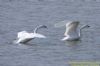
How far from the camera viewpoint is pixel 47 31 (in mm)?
28188

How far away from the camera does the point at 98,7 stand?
34.7 m

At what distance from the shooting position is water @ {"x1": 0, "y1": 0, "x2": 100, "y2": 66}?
23.4 m

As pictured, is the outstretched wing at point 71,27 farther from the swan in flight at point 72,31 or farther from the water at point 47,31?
the water at point 47,31

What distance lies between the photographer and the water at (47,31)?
2342 centimetres

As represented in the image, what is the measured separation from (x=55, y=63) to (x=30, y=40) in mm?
3705

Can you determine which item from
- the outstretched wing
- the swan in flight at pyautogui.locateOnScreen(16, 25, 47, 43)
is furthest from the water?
the outstretched wing

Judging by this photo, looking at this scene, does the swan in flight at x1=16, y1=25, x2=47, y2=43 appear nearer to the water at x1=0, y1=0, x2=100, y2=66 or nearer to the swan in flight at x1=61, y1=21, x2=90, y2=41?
the water at x1=0, y1=0, x2=100, y2=66

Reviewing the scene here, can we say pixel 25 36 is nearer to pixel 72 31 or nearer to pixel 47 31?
pixel 72 31

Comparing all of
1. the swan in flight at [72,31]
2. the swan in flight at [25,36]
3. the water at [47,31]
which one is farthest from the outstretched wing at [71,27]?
the swan in flight at [25,36]

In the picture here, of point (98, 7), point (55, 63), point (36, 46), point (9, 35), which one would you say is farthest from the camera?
point (98, 7)

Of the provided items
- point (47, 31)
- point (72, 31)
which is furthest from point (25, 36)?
point (47, 31)

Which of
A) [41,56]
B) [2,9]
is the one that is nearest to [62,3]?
[2,9]

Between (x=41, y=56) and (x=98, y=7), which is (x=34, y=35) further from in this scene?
(x=98, y=7)

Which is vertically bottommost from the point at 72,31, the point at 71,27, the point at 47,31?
the point at 47,31
